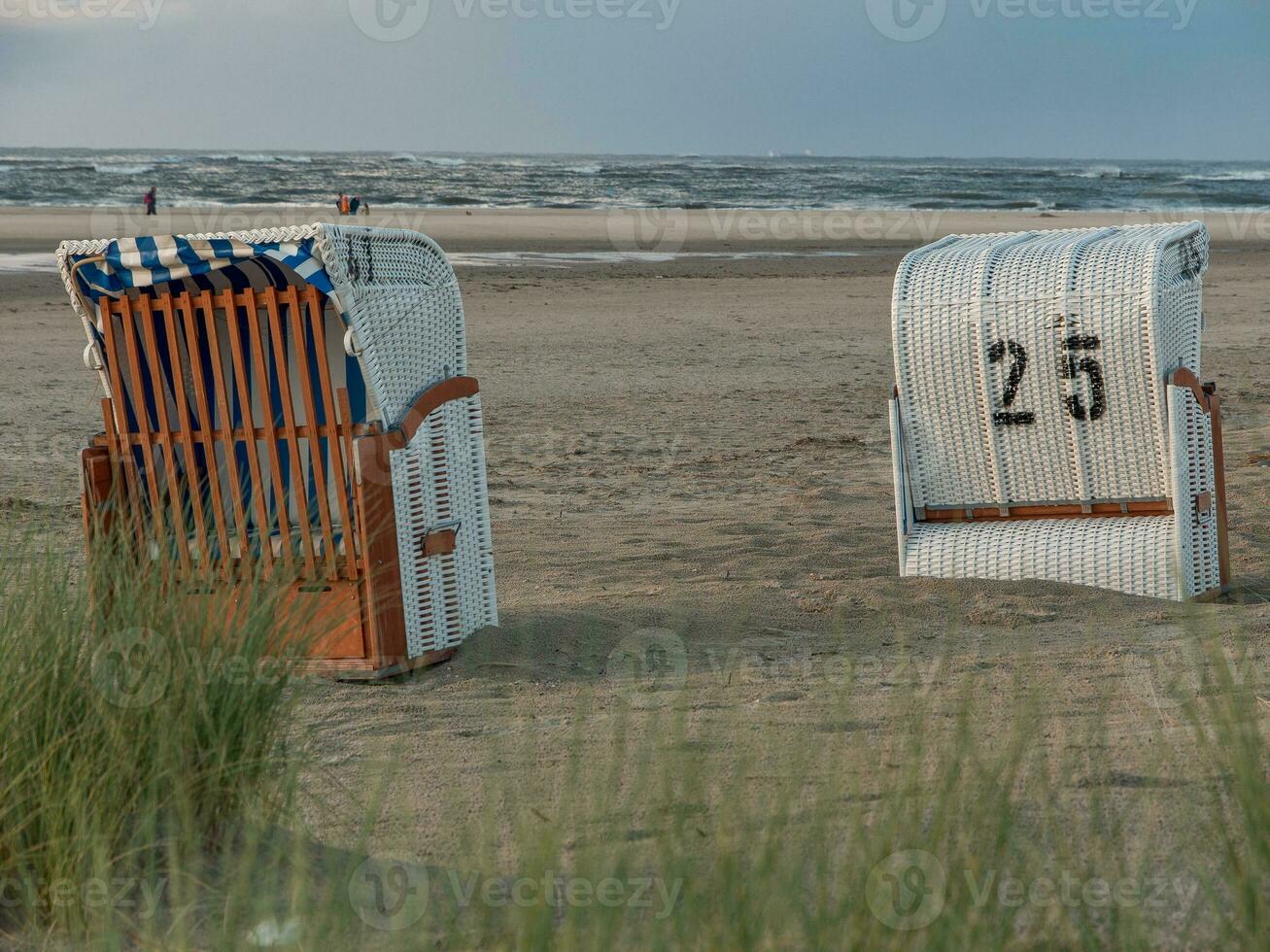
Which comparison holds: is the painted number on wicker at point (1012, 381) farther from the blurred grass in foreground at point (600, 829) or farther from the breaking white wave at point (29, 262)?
the breaking white wave at point (29, 262)

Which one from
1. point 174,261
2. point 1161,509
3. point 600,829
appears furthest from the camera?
point 1161,509

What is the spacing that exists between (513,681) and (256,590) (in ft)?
3.20

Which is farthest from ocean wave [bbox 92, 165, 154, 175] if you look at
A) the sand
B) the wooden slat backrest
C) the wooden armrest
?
the wooden armrest

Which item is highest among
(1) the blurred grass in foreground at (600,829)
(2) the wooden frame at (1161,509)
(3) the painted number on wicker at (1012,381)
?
(3) the painted number on wicker at (1012,381)

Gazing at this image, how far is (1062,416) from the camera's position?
15.2 feet

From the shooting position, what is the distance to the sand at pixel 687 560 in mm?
3467

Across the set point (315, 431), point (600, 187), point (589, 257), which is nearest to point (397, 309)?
point (315, 431)

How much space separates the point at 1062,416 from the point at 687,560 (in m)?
1.61

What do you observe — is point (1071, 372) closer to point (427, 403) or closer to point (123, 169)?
point (427, 403)

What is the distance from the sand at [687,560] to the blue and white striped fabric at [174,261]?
78cm

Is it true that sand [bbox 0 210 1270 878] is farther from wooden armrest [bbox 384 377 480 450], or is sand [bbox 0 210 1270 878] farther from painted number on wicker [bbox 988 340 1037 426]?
wooden armrest [bbox 384 377 480 450]

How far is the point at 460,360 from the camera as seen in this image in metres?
4.57

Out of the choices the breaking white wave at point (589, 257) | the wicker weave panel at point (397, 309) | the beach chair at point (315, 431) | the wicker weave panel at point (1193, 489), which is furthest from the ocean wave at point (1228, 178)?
the beach chair at point (315, 431)

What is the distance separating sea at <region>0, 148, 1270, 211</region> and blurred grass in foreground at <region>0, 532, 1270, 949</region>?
120 ft
